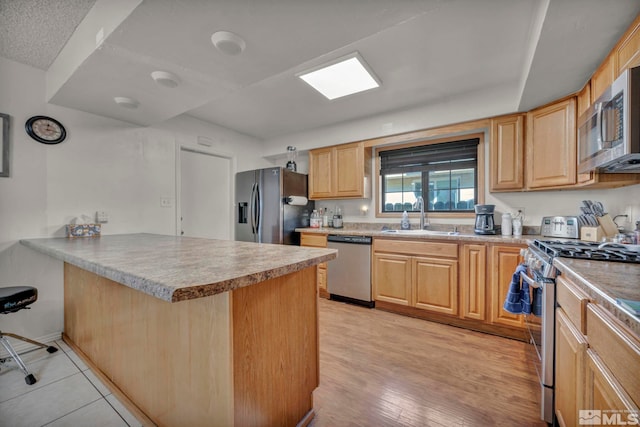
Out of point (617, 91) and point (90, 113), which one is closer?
point (617, 91)

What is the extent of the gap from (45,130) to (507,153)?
4.29 metres

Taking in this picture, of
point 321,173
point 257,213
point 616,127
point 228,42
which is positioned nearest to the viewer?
point 616,127

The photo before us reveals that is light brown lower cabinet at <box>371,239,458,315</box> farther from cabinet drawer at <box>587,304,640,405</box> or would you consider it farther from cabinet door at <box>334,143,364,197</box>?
cabinet drawer at <box>587,304,640,405</box>

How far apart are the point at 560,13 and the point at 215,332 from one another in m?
2.19

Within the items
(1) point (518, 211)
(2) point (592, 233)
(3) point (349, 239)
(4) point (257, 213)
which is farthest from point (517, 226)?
(4) point (257, 213)

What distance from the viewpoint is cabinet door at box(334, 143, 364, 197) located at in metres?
3.37

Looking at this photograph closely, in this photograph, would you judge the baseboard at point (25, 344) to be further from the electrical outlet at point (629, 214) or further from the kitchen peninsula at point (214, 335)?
the electrical outlet at point (629, 214)

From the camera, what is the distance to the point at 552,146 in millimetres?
2211

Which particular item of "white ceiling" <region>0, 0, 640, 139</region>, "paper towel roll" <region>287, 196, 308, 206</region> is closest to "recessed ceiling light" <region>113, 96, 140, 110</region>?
"white ceiling" <region>0, 0, 640, 139</region>

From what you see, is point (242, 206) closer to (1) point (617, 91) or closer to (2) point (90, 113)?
(2) point (90, 113)

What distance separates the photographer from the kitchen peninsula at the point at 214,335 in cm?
89

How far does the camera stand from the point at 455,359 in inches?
74.6

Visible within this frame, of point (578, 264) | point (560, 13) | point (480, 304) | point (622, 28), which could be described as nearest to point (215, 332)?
point (578, 264)

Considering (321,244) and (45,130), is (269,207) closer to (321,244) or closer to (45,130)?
(321,244)
